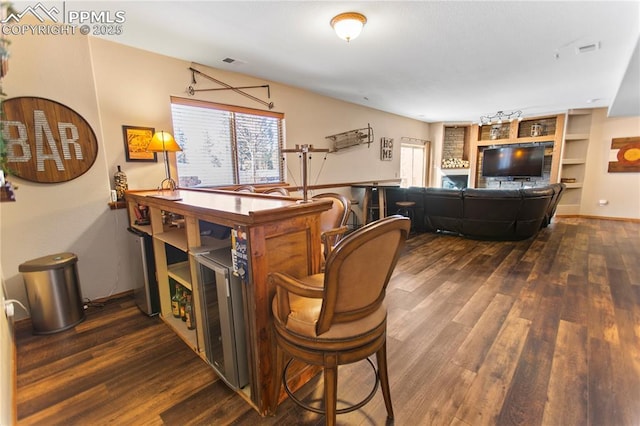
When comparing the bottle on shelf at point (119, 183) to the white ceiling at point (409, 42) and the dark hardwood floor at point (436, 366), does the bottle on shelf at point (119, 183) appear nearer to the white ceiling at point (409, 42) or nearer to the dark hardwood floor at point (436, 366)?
the dark hardwood floor at point (436, 366)

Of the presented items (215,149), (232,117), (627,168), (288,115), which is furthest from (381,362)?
(627,168)

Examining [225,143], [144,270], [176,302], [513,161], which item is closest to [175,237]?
[144,270]

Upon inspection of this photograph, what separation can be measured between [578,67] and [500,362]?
405 cm

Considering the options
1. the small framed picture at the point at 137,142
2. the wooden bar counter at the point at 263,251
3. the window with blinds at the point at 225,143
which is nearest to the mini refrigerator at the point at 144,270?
the wooden bar counter at the point at 263,251

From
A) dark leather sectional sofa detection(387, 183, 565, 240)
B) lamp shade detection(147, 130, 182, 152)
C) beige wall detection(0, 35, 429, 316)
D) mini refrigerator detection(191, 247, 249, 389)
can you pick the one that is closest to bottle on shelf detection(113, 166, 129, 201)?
beige wall detection(0, 35, 429, 316)

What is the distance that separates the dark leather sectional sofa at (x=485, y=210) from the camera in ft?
14.1

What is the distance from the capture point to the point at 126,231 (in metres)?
2.87

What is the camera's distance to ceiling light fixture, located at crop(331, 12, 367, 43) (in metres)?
2.27

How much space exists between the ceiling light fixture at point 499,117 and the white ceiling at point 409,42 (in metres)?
1.71

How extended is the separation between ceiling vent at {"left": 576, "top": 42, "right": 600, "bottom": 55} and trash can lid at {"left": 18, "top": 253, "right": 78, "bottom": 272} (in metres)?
5.40

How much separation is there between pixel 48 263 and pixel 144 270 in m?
0.70

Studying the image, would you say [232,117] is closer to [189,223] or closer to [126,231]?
[126,231]

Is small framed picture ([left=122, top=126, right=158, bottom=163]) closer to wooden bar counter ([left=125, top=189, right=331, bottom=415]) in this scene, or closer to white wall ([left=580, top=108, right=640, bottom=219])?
wooden bar counter ([left=125, top=189, right=331, bottom=415])

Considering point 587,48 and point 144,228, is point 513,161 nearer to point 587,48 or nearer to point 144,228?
point 587,48
